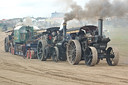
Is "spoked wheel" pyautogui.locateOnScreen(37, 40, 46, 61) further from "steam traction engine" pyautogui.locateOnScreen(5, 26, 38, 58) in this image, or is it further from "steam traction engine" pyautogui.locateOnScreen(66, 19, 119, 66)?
"steam traction engine" pyautogui.locateOnScreen(66, 19, 119, 66)

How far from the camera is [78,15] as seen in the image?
16.3 metres

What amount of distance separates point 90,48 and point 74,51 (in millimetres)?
1349

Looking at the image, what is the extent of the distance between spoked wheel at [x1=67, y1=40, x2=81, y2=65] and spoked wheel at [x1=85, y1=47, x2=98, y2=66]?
463 mm

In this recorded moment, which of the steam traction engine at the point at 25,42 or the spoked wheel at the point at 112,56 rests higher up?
the steam traction engine at the point at 25,42

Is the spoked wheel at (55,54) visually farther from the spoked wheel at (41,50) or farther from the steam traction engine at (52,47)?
the spoked wheel at (41,50)

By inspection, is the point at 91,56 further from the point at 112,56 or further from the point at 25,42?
the point at 25,42

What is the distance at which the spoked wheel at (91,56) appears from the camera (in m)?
12.4

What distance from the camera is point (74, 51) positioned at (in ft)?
45.2

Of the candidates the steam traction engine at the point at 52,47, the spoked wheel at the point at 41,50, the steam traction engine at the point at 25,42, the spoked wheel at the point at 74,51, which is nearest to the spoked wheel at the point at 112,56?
the spoked wheel at the point at 74,51

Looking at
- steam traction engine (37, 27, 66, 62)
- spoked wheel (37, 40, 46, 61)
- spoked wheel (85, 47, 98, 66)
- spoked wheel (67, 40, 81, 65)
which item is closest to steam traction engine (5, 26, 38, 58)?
spoked wheel (37, 40, 46, 61)

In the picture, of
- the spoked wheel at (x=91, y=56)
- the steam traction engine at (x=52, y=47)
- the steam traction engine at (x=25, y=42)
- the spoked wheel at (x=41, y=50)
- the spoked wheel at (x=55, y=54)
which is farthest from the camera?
the steam traction engine at (x=25, y=42)

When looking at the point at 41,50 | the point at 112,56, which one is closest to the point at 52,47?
the point at 41,50

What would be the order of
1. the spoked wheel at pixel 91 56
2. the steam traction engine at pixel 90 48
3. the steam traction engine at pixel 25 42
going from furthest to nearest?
1. the steam traction engine at pixel 25 42
2. the steam traction engine at pixel 90 48
3. the spoked wheel at pixel 91 56

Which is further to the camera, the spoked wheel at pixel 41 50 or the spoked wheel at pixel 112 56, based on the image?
the spoked wheel at pixel 41 50
